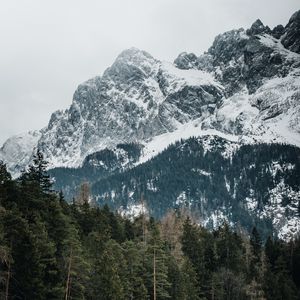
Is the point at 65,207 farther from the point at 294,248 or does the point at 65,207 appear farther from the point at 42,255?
the point at 294,248

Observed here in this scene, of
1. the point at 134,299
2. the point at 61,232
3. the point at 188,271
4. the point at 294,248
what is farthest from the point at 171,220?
the point at 61,232

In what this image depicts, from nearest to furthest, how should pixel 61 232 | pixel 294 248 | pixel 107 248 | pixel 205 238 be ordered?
pixel 61 232, pixel 107 248, pixel 205 238, pixel 294 248

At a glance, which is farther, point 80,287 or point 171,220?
point 171,220

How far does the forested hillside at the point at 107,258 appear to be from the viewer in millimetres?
44750

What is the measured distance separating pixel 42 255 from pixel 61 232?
9.36 metres

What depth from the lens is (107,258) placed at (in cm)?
5512

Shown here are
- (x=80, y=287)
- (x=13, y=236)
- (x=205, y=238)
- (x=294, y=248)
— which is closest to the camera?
(x=13, y=236)

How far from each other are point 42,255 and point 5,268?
131 inches

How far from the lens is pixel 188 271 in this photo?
76.4 meters

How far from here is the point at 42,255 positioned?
4634 centimetres

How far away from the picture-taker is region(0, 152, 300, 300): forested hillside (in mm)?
44750

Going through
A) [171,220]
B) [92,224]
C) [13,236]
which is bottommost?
[13,236]

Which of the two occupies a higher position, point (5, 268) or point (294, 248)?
point (294, 248)

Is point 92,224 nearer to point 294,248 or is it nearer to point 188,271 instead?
point 188,271
